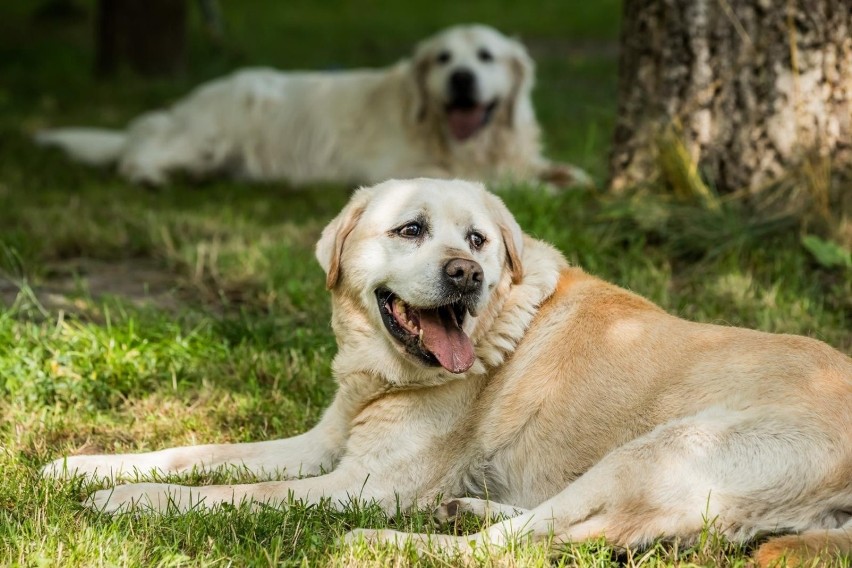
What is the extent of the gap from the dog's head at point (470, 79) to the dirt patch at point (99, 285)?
3201 mm

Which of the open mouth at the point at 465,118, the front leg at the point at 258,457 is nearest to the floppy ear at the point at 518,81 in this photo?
the open mouth at the point at 465,118

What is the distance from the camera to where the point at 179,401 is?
173 inches

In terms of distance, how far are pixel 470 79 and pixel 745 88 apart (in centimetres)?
312

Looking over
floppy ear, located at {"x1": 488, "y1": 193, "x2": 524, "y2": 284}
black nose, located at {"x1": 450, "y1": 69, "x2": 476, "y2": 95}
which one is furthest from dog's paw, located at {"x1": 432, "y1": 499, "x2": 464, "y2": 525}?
black nose, located at {"x1": 450, "y1": 69, "x2": 476, "y2": 95}

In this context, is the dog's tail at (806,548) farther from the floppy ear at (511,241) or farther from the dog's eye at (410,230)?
the dog's eye at (410,230)

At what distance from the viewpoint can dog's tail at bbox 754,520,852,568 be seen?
9.32ft

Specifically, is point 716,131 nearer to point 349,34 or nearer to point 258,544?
point 258,544

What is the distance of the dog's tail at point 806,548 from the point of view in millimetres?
2842

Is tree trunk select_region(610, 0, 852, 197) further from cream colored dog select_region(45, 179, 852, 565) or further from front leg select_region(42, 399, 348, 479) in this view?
front leg select_region(42, 399, 348, 479)

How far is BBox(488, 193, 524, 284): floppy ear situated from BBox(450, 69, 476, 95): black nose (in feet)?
14.9

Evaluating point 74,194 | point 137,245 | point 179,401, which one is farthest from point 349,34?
point 179,401

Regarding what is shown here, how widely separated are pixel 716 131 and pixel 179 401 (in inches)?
125

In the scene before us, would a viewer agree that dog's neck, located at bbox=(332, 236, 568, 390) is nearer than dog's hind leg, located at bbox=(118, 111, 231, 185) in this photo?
Yes

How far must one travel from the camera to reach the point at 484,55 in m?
8.55
